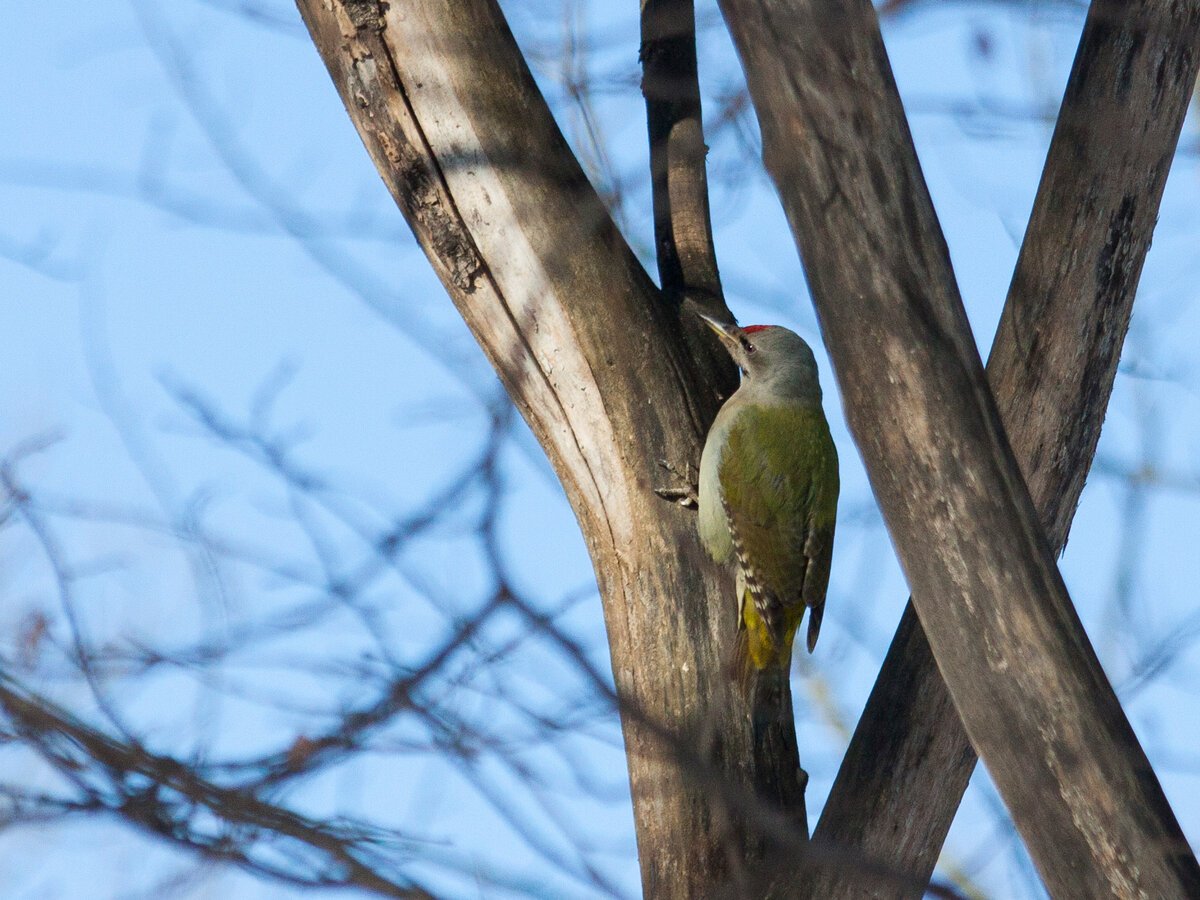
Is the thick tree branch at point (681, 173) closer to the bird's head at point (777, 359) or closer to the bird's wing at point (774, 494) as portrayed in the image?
the bird's wing at point (774, 494)

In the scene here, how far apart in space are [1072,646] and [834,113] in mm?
1136

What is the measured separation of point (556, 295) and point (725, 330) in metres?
0.76

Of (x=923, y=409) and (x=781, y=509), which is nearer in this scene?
(x=923, y=409)

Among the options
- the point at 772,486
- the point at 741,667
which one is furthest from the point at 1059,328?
the point at 772,486

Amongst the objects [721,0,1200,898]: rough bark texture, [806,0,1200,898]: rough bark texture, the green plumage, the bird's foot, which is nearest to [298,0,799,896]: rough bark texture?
the bird's foot

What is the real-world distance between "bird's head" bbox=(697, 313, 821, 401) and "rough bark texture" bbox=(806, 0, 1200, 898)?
5.02 ft

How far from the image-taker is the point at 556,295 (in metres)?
3.64

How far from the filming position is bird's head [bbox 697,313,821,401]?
5.23 meters

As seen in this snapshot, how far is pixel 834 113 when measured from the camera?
8.80ft

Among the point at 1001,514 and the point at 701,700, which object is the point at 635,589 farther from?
the point at 1001,514

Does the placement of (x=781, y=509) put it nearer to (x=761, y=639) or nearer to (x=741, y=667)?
(x=761, y=639)

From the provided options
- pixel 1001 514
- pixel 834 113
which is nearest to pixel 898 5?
pixel 834 113

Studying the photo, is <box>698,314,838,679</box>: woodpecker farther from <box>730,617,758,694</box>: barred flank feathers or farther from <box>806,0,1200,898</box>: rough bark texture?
<box>806,0,1200,898</box>: rough bark texture

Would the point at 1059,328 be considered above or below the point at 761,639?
above
